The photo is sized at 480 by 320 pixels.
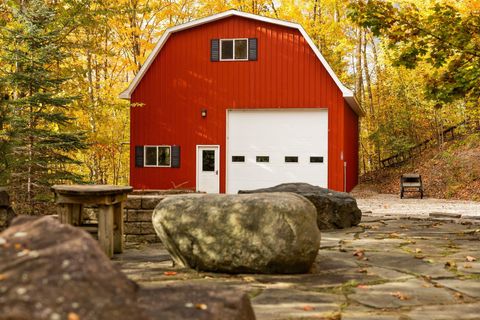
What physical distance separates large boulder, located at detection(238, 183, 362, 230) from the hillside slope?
976 centimetres

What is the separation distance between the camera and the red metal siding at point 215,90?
19234 mm

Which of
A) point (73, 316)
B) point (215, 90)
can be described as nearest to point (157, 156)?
point (215, 90)

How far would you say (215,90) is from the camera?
66.0 feet

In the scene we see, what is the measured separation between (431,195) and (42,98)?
47.8 ft

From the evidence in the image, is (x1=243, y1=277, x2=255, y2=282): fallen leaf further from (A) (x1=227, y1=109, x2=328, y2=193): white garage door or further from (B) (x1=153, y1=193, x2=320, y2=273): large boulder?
(A) (x1=227, y1=109, x2=328, y2=193): white garage door

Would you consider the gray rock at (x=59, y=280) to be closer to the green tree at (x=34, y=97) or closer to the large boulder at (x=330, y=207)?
the large boulder at (x=330, y=207)

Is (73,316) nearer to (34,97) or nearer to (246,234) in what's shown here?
(246,234)

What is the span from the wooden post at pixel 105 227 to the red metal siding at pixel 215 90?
13.1 meters

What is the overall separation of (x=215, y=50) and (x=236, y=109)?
236 centimetres

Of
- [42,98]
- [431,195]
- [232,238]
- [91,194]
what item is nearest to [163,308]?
[232,238]

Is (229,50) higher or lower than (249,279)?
higher

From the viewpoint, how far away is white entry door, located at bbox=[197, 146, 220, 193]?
20.0 metres

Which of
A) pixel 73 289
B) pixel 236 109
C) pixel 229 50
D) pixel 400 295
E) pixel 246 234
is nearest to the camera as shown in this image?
pixel 73 289

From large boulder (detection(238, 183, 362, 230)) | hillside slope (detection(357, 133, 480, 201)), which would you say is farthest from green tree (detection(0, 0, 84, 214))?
hillside slope (detection(357, 133, 480, 201))
